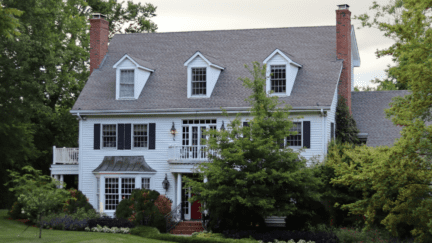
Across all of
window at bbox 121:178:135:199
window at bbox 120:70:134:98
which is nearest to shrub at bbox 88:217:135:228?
window at bbox 121:178:135:199

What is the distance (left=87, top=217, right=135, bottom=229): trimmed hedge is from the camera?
24153mm

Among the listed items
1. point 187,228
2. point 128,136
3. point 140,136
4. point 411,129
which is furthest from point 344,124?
point 411,129

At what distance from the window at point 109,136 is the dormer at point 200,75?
423cm

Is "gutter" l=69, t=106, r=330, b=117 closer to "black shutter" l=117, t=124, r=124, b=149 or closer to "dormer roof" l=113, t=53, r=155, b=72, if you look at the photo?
"black shutter" l=117, t=124, r=124, b=149

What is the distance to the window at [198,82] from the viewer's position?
27.7 m

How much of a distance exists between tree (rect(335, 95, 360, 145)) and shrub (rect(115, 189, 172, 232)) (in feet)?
29.7

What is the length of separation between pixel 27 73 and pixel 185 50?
8.97 meters

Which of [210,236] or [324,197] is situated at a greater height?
[324,197]

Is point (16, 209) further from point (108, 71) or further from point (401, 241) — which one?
point (401, 241)

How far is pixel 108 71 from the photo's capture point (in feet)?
99.7

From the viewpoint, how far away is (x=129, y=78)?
93.6ft

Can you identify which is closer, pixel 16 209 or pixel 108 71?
pixel 16 209

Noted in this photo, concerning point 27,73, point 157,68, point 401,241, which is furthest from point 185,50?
point 401,241

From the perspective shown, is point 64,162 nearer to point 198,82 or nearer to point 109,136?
point 109,136
